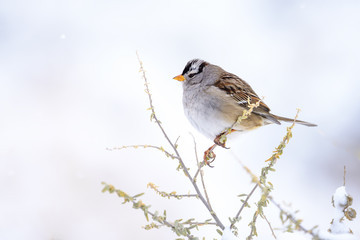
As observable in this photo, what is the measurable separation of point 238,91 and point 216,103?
0.96 feet

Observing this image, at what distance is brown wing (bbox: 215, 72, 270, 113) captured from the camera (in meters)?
3.19

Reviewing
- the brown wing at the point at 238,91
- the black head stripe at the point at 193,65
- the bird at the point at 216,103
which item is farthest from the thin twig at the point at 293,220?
the black head stripe at the point at 193,65

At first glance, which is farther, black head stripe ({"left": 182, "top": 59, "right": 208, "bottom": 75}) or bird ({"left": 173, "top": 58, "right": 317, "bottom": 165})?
black head stripe ({"left": 182, "top": 59, "right": 208, "bottom": 75})

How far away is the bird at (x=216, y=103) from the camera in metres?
3.00

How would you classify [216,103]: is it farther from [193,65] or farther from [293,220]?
[293,220]

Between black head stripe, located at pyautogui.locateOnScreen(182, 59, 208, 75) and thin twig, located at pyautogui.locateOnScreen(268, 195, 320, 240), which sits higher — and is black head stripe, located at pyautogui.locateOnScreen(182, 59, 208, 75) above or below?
above

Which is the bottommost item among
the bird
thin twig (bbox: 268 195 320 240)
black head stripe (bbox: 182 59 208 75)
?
thin twig (bbox: 268 195 320 240)

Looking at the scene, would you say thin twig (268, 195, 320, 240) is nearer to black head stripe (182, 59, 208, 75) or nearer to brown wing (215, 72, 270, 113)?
brown wing (215, 72, 270, 113)

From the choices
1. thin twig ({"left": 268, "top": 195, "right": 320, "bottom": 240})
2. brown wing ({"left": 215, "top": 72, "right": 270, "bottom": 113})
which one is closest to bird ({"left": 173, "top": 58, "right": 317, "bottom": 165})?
brown wing ({"left": 215, "top": 72, "right": 270, "bottom": 113})

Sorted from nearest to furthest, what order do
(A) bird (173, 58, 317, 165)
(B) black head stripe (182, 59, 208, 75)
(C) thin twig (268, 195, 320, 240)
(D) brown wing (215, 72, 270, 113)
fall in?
(C) thin twig (268, 195, 320, 240)
(A) bird (173, 58, 317, 165)
(D) brown wing (215, 72, 270, 113)
(B) black head stripe (182, 59, 208, 75)

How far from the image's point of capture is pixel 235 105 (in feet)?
10.3

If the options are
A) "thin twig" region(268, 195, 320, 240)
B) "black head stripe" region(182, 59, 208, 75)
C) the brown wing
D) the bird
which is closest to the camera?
"thin twig" region(268, 195, 320, 240)

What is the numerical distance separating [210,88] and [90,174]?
2418 millimetres

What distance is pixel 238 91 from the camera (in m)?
3.29
